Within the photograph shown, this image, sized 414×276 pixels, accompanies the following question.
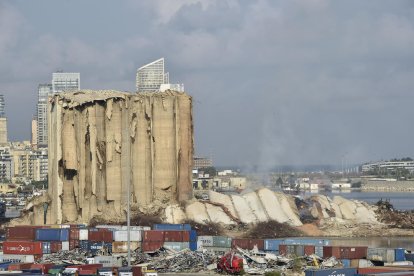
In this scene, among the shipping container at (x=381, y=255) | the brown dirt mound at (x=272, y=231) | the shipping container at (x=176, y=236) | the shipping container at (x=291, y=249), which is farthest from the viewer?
the brown dirt mound at (x=272, y=231)

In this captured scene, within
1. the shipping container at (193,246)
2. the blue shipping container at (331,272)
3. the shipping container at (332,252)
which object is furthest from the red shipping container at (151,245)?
the blue shipping container at (331,272)

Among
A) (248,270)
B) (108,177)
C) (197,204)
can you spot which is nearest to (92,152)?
(108,177)

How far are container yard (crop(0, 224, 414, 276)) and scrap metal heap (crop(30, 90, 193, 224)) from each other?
21.1m

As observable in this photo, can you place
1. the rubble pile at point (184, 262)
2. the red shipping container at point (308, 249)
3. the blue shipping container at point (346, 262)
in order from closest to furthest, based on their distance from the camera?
the rubble pile at point (184, 262), the blue shipping container at point (346, 262), the red shipping container at point (308, 249)

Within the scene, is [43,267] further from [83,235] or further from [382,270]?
[382,270]

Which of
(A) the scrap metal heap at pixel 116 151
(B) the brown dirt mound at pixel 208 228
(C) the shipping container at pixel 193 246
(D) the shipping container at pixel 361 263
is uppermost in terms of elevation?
(A) the scrap metal heap at pixel 116 151

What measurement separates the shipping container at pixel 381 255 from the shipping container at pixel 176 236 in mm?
14123

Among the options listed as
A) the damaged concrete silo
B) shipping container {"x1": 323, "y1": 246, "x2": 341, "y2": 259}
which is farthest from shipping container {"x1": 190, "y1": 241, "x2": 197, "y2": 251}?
the damaged concrete silo

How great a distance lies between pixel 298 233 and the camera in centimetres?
10888

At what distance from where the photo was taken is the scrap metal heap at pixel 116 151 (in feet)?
361

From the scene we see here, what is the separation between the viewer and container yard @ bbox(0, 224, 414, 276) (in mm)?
67938

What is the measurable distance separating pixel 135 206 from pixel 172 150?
21.3ft

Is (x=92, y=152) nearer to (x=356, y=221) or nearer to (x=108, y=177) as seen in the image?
(x=108, y=177)

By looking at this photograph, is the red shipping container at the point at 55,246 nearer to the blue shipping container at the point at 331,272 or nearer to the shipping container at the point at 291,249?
the shipping container at the point at 291,249
